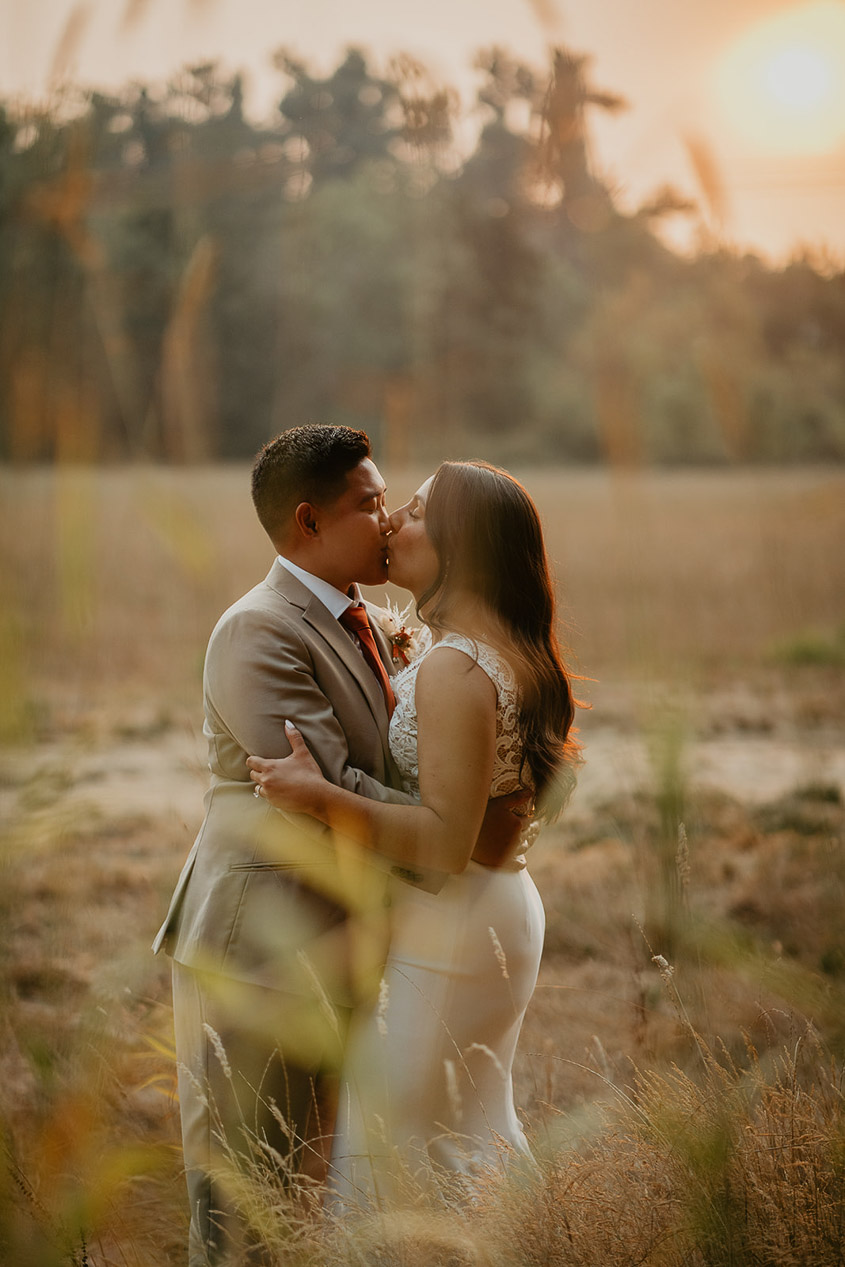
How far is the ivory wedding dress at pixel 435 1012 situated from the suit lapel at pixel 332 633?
0.06m

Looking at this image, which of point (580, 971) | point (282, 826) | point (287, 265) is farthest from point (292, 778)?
point (580, 971)

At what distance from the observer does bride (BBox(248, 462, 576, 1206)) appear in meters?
2.37

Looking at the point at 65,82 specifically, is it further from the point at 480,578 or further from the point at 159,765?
the point at 159,765

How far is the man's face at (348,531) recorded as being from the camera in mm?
2531

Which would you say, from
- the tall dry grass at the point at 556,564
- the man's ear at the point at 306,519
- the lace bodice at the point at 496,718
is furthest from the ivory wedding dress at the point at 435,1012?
the tall dry grass at the point at 556,564

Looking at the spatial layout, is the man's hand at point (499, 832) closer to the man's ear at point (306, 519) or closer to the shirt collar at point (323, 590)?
the shirt collar at point (323, 590)

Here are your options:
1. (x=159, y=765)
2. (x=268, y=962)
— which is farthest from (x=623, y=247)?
(x=159, y=765)

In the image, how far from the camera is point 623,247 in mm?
3441

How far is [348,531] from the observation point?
99.9 inches

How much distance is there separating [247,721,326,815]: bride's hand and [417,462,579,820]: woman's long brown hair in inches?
17.8

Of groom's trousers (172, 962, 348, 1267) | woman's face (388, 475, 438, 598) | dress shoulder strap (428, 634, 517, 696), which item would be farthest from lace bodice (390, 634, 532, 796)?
groom's trousers (172, 962, 348, 1267)

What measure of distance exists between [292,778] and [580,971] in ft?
9.01

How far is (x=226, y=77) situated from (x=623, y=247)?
1.74m

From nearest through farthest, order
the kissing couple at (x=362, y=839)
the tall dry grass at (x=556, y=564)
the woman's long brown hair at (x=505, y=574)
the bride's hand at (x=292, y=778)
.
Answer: the tall dry grass at (x=556, y=564)
the bride's hand at (x=292, y=778)
the kissing couple at (x=362, y=839)
the woman's long brown hair at (x=505, y=574)
